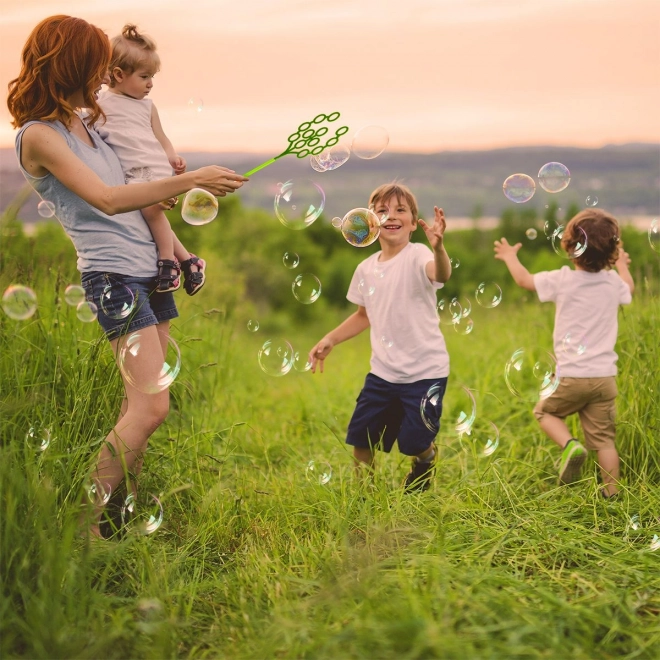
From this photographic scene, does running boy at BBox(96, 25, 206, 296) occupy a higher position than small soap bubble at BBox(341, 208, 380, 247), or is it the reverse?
running boy at BBox(96, 25, 206, 296)

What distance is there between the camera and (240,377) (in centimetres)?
653

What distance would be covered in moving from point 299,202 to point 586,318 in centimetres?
158

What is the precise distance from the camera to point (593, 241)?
158 inches

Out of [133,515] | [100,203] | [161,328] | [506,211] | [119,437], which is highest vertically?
[100,203]

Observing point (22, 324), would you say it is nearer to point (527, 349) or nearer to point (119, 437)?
point (119, 437)

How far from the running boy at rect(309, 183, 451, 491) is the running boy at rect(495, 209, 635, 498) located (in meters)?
0.50

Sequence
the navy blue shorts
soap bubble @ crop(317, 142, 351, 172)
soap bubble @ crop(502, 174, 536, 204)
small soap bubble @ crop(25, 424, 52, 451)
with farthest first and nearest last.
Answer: soap bubble @ crop(502, 174, 536, 204) < soap bubble @ crop(317, 142, 351, 172) < the navy blue shorts < small soap bubble @ crop(25, 424, 52, 451)

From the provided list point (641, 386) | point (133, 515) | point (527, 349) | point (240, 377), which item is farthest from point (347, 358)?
point (133, 515)

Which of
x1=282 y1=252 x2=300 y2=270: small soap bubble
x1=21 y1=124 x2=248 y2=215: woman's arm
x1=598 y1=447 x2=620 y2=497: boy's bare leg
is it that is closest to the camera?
x1=21 y1=124 x2=248 y2=215: woman's arm

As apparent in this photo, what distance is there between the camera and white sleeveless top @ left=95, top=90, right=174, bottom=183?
3.32m

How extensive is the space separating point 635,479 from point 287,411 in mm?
2756

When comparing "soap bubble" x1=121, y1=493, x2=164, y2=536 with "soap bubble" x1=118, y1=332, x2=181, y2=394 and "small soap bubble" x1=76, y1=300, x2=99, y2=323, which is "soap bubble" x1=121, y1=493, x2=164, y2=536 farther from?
"small soap bubble" x1=76, y1=300, x2=99, y2=323

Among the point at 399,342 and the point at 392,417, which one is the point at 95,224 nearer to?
the point at 399,342

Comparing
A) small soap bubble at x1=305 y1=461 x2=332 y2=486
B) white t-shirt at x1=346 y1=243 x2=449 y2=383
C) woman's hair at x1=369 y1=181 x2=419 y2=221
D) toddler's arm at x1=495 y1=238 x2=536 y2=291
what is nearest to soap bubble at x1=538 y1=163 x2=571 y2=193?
toddler's arm at x1=495 y1=238 x2=536 y2=291
